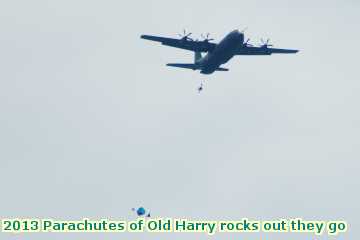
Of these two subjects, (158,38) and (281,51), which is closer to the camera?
(158,38)

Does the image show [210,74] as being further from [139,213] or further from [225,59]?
[139,213]

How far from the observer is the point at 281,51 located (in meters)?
133

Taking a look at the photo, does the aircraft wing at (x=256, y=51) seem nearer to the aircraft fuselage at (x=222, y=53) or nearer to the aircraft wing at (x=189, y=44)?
the aircraft wing at (x=189, y=44)

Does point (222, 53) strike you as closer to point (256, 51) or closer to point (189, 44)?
point (189, 44)

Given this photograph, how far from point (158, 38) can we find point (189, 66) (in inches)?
326

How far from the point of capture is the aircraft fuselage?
119625 millimetres

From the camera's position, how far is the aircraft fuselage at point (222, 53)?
11962cm

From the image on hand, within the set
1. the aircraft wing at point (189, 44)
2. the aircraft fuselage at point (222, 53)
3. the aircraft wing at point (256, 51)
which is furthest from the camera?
the aircraft wing at point (256, 51)

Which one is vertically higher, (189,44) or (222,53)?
(189,44)

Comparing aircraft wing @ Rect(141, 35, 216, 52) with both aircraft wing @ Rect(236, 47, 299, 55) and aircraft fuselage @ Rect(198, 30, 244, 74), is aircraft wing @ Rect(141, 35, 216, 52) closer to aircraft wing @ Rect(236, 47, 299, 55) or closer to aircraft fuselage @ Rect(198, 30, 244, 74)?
aircraft fuselage @ Rect(198, 30, 244, 74)

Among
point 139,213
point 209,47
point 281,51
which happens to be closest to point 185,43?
point 209,47

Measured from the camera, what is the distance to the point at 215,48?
124438mm

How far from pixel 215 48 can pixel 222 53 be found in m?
2.44

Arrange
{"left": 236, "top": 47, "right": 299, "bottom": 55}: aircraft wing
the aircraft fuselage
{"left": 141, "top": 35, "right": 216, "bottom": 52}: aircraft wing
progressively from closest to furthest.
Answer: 1. the aircraft fuselage
2. {"left": 141, "top": 35, "right": 216, "bottom": 52}: aircraft wing
3. {"left": 236, "top": 47, "right": 299, "bottom": 55}: aircraft wing
